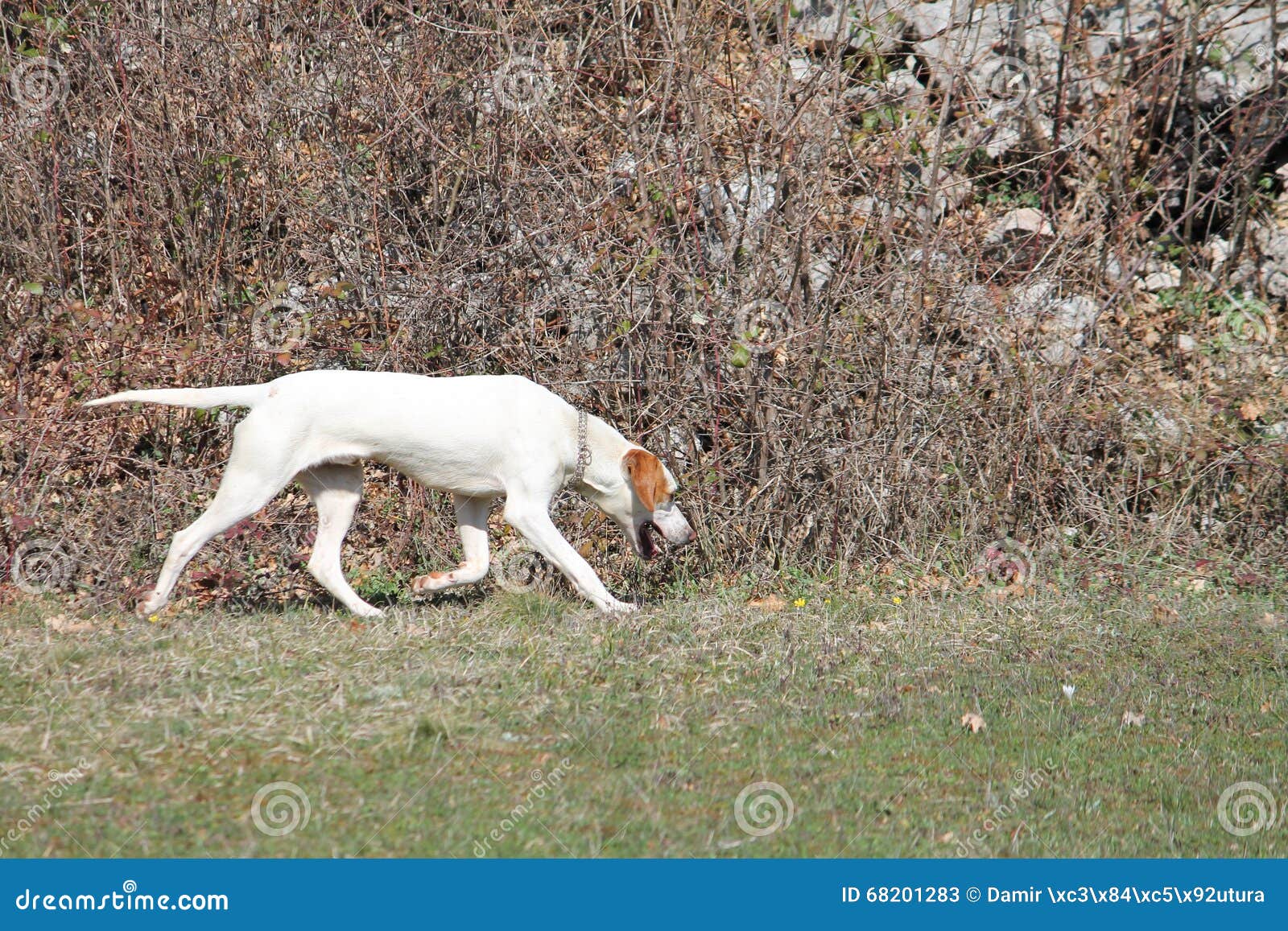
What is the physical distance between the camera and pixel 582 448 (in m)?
6.58

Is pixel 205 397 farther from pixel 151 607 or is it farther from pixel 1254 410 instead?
pixel 1254 410

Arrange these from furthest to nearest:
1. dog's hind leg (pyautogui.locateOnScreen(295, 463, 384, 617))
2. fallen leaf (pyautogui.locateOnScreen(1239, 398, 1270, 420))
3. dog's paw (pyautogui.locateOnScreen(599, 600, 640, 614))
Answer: fallen leaf (pyautogui.locateOnScreen(1239, 398, 1270, 420)) → dog's hind leg (pyautogui.locateOnScreen(295, 463, 384, 617)) → dog's paw (pyautogui.locateOnScreen(599, 600, 640, 614))

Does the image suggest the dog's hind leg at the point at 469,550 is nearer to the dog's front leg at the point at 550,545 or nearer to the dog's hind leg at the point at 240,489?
the dog's front leg at the point at 550,545

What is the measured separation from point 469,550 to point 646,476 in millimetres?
1037

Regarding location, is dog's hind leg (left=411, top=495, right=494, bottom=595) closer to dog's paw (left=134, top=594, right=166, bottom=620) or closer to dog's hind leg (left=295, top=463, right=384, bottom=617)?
dog's hind leg (left=295, top=463, right=384, bottom=617)

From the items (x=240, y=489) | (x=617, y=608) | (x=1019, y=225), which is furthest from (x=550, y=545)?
(x=1019, y=225)

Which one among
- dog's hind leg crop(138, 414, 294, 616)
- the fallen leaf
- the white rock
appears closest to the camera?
dog's hind leg crop(138, 414, 294, 616)

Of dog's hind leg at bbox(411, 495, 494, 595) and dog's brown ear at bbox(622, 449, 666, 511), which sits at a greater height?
dog's brown ear at bbox(622, 449, 666, 511)

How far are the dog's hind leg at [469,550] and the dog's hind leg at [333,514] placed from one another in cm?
31

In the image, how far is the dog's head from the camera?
259 inches

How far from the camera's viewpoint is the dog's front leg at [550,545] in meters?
6.38

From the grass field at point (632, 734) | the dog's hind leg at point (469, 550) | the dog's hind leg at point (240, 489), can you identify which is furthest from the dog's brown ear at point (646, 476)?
the dog's hind leg at point (240, 489)

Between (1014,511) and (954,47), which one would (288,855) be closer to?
(1014,511)

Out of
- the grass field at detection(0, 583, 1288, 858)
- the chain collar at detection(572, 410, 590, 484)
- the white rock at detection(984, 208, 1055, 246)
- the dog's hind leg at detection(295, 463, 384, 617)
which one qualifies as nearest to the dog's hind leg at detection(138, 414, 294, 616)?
the grass field at detection(0, 583, 1288, 858)
